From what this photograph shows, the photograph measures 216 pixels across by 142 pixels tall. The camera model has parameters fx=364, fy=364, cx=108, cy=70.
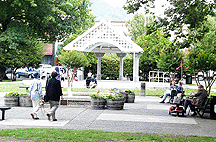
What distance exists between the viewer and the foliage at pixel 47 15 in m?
33.8

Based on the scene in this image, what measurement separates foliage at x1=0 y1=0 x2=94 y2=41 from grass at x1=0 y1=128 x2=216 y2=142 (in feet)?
75.5

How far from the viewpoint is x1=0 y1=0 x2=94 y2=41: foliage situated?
33.8 metres

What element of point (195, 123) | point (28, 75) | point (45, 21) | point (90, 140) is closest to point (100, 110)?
point (195, 123)

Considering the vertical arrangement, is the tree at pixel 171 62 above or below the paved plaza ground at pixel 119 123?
above

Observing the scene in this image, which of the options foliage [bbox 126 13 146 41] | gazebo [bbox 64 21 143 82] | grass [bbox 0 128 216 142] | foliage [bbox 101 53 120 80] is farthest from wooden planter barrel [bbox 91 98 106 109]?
foliage [bbox 126 13 146 41]

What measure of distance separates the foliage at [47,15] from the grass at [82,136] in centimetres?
2300

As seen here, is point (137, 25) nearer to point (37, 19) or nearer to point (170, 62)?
point (170, 62)

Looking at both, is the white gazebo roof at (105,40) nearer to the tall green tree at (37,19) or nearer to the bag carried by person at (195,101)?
the tall green tree at (37,19)

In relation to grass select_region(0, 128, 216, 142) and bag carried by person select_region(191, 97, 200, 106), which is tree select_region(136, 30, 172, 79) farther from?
grass select_region(0, 128, 216, 142)

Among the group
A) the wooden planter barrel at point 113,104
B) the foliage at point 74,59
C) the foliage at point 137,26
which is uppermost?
the foliage at point 137,26

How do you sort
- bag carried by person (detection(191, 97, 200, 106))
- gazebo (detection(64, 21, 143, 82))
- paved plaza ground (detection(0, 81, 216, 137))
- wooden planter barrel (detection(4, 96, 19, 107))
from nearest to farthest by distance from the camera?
paved plaza ground (detection(0, 81, 216, 137))
bag carried by person (detection(191, 97, 200, 106))
wooden planter barrel (detection(4, 96, 19, 107))
gazebo (detection(64, 21, 143, 82))

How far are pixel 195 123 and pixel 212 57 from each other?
14.1 meters

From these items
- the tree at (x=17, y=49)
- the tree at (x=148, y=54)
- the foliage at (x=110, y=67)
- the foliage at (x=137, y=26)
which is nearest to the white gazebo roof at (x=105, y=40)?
the tree at (x=17, y=49)

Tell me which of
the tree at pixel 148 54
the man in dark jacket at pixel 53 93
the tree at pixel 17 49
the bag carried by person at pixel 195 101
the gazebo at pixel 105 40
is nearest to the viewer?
the man in dark jacket at pixel 53 93
